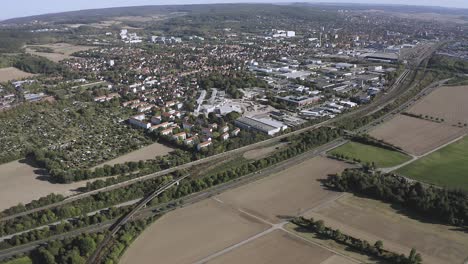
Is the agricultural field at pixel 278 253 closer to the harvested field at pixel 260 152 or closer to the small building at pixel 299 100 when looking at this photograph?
the harvested field at pixel 260 152

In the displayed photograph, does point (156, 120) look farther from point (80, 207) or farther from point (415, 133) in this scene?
point (415, 133)

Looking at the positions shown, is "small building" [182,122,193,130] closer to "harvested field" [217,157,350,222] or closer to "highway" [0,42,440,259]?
"highway" [0,42,440,259]

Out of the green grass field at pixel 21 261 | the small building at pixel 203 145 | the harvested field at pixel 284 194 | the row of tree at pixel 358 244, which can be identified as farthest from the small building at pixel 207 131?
the green grass field at pixel 21 261

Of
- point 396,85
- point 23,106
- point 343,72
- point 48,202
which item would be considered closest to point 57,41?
point 23,106

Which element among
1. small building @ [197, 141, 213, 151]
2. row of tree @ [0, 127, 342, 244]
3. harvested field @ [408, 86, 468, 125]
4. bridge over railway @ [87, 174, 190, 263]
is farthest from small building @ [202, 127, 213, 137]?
harvested field @ [408, 86, 468, 125]

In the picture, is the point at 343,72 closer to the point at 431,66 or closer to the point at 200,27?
the point at 431,66

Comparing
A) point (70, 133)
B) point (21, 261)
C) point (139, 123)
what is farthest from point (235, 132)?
point (21, 261)
